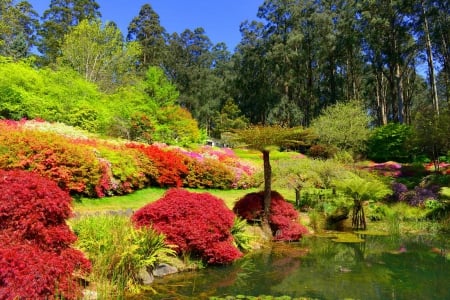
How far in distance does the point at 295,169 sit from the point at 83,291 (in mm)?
10052

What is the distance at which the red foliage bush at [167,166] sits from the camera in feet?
48.2

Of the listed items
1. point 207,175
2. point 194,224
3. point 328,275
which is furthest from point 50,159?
point 207,175

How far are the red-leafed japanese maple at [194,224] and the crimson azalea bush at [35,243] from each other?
207 cm

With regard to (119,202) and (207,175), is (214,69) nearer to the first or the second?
(207,175)

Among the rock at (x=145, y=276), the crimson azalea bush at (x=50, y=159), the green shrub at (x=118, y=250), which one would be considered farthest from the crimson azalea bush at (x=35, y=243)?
the crimson azalea bush at (x=50, y=159)

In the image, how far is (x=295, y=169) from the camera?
14.5 meters

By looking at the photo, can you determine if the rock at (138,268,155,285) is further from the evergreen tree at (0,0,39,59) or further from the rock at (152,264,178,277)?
the evergreen tree at (0,0,39,59)

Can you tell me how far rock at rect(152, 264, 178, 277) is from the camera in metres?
7.10

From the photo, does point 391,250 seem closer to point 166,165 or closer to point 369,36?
point 166,165

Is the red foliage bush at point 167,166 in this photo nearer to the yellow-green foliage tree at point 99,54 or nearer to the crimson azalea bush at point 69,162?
the crimson azalea bush at point 69,162

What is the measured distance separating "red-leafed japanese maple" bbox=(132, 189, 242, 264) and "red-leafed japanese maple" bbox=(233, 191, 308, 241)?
2393 mm

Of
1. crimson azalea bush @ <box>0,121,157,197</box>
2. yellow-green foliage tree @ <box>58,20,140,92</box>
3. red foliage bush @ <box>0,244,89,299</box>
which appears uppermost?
yellow-green foliage tree @ <box>58,20,140,92</box>

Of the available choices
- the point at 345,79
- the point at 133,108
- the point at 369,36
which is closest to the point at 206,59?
the point at 345,79

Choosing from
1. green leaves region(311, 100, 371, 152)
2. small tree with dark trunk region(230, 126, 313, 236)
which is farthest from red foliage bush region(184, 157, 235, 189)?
green leaves region(311, 100, 371, 152)
